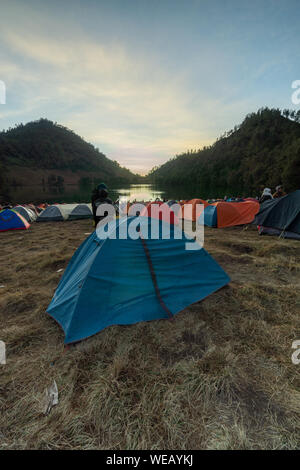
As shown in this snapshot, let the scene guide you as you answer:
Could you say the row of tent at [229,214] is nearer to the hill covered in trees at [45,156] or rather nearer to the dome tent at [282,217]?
the dome tent at [282,217]

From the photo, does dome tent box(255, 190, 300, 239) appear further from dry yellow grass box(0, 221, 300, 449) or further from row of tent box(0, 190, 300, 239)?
dry yellow grass box(0, 221, 300, 449)

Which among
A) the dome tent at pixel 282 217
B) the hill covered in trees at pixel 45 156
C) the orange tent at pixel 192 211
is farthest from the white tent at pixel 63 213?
A: the hill covered in trees at pixel 45 156

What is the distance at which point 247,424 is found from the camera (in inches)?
Answer: 68.8

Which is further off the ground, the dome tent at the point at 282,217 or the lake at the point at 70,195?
the lake at the point at 70,195

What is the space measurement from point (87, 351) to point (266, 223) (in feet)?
28.5

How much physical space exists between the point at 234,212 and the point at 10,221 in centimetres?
1332

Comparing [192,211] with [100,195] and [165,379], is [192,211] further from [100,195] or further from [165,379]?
[165,379]

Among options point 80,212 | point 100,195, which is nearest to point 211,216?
point 100,195

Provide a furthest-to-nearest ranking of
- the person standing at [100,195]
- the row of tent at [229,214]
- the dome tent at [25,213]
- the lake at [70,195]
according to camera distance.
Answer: the lake at [70,195]
the dome tent at [25,213]
the person standing at [100,195]
the row of tent at [229,214]

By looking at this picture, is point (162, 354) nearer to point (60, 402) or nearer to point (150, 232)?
point (60, 402)

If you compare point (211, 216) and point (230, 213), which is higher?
point (230, 213)

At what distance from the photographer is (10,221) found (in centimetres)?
1122

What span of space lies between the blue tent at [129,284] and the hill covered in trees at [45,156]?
101 meters

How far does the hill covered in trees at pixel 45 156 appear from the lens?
10812cm
